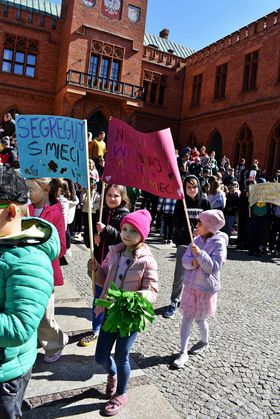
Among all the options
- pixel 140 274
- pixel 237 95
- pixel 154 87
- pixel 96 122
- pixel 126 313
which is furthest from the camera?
pixel 154 87

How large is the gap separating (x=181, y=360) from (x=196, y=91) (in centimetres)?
2360

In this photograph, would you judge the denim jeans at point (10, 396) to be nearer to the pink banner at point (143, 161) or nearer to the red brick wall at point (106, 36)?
the pink banner at point (143, 161)

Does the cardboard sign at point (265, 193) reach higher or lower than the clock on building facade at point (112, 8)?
lower

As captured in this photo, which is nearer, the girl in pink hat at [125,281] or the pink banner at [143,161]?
the girl in pink hat at [125,281]

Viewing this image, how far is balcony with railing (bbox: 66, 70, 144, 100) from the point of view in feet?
66.1

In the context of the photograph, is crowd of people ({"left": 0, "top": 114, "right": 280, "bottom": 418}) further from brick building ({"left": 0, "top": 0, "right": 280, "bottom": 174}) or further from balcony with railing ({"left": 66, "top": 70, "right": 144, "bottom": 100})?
brick building ({"left": 0, "top": 0, "right": 280, "bottom": 174})

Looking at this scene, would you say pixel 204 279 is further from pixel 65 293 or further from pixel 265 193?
pixel 265 193

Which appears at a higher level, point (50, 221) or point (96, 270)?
point (50, 221)

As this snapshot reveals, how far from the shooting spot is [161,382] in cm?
300

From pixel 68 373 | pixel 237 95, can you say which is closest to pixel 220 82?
pixel 237 95

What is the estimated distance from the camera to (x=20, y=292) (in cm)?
144

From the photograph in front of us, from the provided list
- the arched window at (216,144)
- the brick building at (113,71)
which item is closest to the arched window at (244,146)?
the brick building at (113,71)

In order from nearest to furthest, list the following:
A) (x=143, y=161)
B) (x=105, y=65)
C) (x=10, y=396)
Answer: (x=10, y=396)
(x=143, y=161)
(x=105, y=65)

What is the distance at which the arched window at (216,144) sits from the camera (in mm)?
22266
